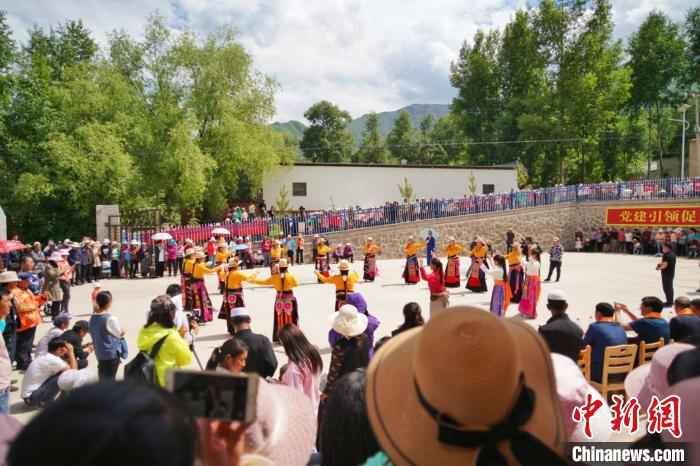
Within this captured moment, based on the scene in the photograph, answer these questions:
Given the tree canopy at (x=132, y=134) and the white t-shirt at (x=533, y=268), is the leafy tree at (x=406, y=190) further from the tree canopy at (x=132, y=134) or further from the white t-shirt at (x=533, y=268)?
the white t-shirt at (x=533, y=268)

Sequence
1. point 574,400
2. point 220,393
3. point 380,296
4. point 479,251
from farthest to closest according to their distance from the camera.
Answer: point 380,296, point 479,251, point 574,400, point 220,393

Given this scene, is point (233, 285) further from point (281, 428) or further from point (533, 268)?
point (281, 428)

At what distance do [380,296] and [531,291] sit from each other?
14.8 feet

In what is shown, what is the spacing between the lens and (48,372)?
5234mm

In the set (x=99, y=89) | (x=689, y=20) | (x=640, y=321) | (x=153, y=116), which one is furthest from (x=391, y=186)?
(x=689, y=20)

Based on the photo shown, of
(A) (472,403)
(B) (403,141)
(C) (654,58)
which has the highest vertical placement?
(C) (654,58)

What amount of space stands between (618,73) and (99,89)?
36.5m

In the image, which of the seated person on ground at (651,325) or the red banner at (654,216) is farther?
the red banner at (654,216)

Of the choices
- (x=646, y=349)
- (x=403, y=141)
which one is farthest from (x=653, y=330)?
(x=403, y=141)

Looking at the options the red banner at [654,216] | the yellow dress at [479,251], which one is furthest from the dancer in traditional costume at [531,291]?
the red banner at [654,216]

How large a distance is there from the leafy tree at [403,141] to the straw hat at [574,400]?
52939 millimetres

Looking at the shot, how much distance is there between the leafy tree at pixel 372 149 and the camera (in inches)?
2047

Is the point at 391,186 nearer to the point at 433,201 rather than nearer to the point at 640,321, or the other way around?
the point at 433,201

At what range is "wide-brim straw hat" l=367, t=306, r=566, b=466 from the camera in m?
1.26
